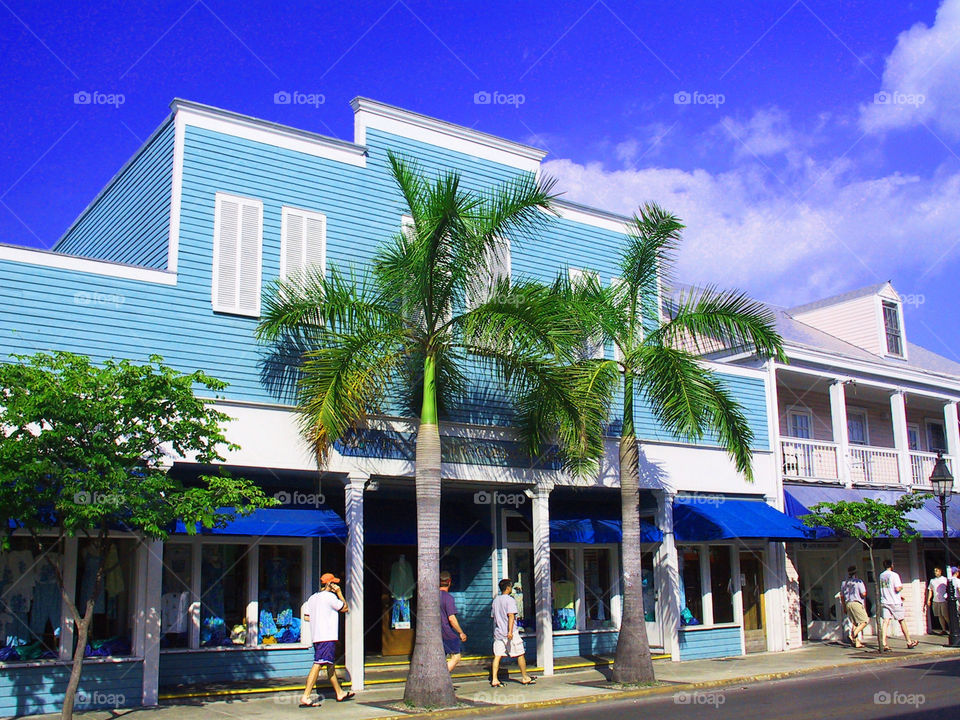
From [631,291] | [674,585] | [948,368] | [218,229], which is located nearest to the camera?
[218,229]

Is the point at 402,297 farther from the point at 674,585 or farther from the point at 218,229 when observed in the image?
the point at 674,585

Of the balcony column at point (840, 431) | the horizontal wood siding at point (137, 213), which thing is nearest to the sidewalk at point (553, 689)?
the balcony column at point (840, 431)

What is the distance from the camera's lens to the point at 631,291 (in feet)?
54.9

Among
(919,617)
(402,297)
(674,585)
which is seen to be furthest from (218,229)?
(919,617)

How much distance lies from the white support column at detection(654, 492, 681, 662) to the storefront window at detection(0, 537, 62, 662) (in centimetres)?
1141

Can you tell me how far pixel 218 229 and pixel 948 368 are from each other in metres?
24.9

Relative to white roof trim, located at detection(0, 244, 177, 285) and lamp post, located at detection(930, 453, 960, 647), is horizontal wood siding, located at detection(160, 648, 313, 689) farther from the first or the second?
lamp post, located at detection(930, 453, 960, 647)

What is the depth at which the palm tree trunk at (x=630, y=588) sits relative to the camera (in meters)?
15.8

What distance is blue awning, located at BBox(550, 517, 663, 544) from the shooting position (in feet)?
63.0

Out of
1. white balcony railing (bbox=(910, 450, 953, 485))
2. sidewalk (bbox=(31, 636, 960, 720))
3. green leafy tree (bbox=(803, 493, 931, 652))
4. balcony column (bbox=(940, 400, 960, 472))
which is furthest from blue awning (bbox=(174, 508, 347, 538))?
balcony column (bbox=(940, 400, 960, 472))

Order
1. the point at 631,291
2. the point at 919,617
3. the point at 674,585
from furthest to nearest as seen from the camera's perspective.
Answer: the point at 919,617
the point at 674,585
the point at 631,291

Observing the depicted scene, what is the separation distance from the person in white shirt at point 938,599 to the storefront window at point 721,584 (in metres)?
5.75

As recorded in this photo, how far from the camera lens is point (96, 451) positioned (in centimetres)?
1119

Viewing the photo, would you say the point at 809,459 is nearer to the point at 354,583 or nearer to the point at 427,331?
the point at 427,331
